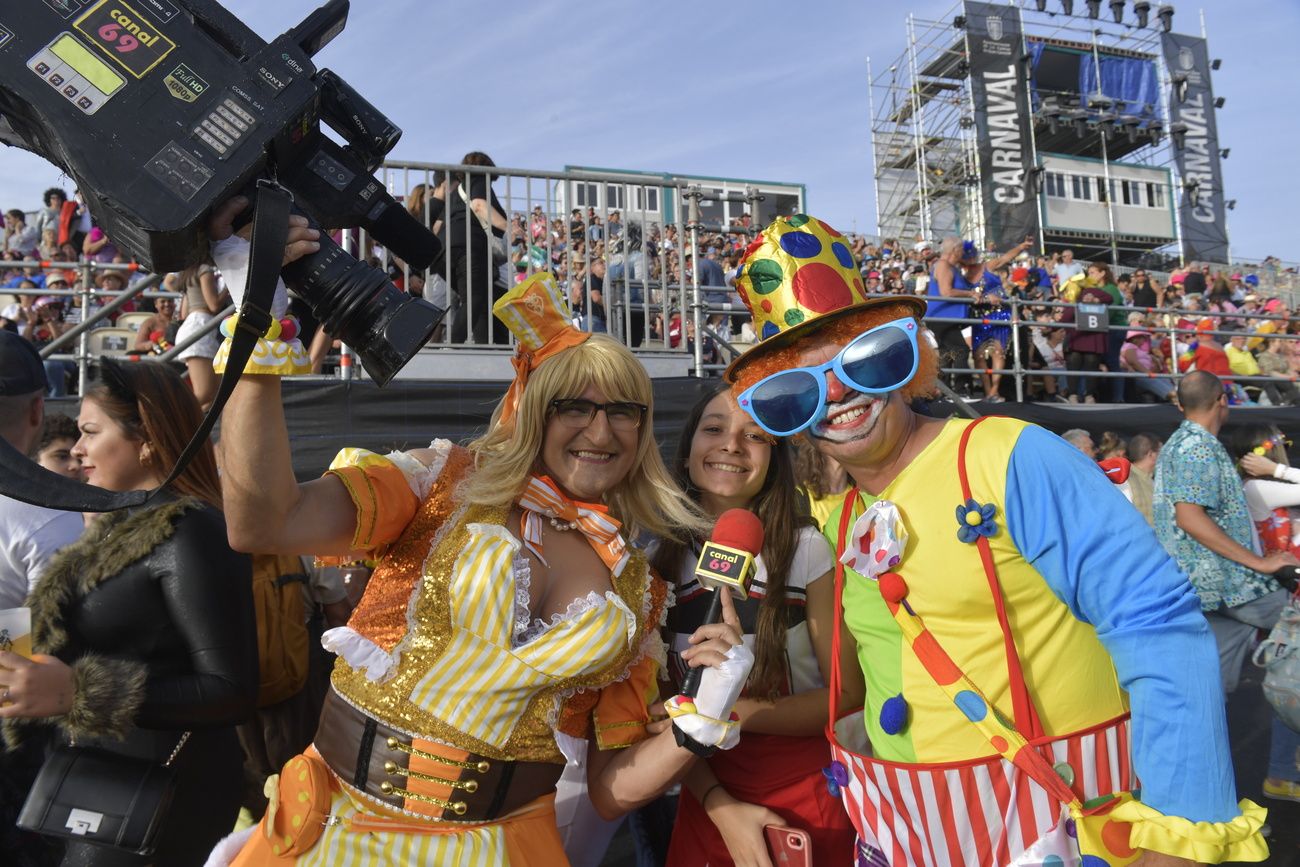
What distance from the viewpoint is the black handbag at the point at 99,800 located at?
2.02m

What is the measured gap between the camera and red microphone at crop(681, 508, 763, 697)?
5.53 feet

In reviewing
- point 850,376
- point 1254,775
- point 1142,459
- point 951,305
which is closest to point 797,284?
point 850,376

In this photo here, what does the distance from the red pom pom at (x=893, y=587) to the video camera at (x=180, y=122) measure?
3.25 ft

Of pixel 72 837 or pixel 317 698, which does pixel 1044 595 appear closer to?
pixel 72 837

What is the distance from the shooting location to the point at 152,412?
2506 mm

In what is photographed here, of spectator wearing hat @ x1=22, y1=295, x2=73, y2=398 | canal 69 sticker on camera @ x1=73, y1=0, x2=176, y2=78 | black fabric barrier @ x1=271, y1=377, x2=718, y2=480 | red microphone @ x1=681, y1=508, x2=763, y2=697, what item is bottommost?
red microphone @ x1=681, y1=508, x2=763, y2=697

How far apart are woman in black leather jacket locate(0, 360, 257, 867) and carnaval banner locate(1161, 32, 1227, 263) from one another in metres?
40.4

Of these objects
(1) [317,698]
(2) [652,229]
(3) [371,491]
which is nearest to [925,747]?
(3) [371,491]

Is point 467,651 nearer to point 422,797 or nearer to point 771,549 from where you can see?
point 422,797

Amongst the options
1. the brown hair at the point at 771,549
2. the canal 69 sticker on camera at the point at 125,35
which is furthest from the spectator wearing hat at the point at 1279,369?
the canal 69 sticker on camera at the point at 125,35

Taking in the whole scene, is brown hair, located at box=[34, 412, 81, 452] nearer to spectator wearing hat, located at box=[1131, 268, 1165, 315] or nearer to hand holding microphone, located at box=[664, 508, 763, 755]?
hand holding microphone, located at box=[664, 508, 763, 755]

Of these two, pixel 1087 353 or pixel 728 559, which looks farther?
pixel 1087 353

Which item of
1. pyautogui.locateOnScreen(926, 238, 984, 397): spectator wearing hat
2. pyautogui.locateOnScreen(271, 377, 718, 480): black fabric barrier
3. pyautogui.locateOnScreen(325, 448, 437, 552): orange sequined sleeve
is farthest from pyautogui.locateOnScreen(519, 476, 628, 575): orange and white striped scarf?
pyautogui.locateOnScreen(926, 238, 984, 397): spectator wearing hat

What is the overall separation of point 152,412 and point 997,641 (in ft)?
7.47
